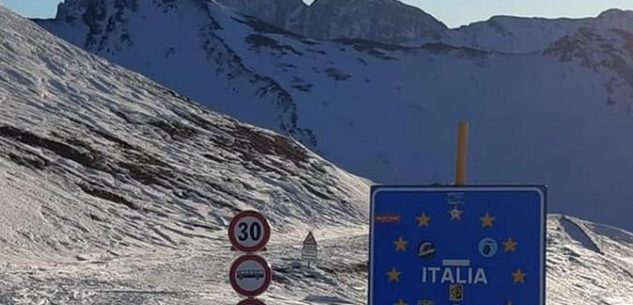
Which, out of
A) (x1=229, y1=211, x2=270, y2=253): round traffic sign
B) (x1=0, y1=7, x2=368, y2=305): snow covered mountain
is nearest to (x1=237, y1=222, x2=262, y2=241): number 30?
(x1=229, y1=211, x2=270, y2=253): round traffic sign

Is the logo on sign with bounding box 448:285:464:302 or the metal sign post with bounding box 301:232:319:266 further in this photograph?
the metal sign post with bounding box 301:232:319:266

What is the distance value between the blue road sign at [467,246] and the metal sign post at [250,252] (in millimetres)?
3251

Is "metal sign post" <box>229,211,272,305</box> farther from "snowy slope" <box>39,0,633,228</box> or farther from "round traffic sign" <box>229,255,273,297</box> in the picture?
"snowy slope" <box>39,0,633,228</box>

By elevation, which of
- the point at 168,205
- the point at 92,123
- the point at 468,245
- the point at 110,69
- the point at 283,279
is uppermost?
the point at 110,69

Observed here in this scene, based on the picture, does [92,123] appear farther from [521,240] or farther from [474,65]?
[474,65]

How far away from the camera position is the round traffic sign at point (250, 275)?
10391 millimetres

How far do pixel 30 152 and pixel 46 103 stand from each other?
1247cm

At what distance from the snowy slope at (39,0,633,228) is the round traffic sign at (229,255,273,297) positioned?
129 m

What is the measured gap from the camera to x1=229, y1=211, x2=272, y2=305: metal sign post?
34.1 feet

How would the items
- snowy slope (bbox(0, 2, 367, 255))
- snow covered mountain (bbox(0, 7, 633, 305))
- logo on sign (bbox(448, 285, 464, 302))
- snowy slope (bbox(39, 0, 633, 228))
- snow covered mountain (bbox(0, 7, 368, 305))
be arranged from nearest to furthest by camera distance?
1. logo on sign (bbox(448, 285, 464, 302))
2. snow covered mountain (bbox(0, 7, 368, 305))
3. snow covered mountain (bbox(0, 7, 633, 305))
4. snowy slope (bbox(0, 2, 367, 255))
5. snowy slope (bbox(39, 0, 633, 228))

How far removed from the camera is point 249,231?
10.4 m

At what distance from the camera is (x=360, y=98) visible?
166 metres

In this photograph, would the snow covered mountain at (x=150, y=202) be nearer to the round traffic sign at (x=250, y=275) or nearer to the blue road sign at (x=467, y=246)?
the round traffic sign at (x=250, y=275)

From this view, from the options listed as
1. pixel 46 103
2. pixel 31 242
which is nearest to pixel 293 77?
pixel 46 103
